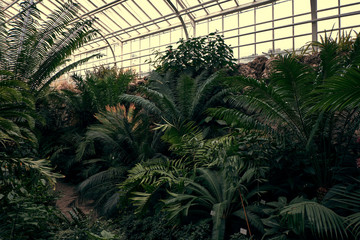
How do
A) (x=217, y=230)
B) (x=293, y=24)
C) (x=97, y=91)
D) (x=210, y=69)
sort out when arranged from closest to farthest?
(x=217, y=230) → (x=210, y=69) → (x=97, y=91) → (x=293, y=24)

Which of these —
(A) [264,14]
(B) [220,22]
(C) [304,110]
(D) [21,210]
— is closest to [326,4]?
(A) [264,14]

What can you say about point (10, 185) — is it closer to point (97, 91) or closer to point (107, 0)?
point (97, 91)

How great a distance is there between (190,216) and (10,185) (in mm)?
2342

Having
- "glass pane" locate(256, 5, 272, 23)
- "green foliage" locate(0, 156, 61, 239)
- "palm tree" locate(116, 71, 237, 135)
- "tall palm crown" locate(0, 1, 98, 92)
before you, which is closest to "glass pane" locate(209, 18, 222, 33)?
"glass pane" locate(256, 5, 272, 23)

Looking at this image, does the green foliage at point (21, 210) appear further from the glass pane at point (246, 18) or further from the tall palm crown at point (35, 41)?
the glass pane at point (246, 18)

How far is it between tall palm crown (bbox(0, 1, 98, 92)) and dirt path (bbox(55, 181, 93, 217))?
87.9 inches

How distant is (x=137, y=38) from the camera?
15.0 meters

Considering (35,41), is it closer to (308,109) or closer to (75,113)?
(75,113)

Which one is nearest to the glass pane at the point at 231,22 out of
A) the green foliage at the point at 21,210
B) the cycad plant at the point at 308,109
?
the cycad plant at the point at 308,109

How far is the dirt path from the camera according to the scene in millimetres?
4508

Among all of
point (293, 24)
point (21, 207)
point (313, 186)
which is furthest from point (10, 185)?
point (293, 24)

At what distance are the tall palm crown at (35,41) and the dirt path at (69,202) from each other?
7.33ft

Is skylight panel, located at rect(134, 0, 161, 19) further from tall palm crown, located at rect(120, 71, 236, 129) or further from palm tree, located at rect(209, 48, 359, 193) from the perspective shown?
palm tree, located at rect(209, 48, 359, 193)

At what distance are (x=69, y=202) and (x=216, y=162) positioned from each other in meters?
3.47
